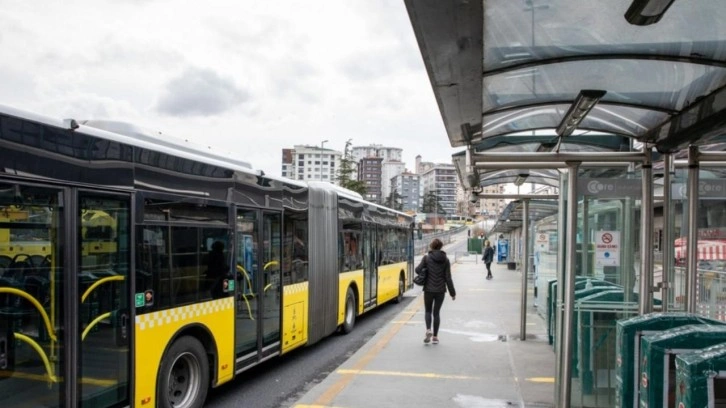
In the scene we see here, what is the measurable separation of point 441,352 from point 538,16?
6.93 meters

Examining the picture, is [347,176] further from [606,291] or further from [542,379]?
[606,291]

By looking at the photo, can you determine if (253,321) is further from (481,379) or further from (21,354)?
(21,354)

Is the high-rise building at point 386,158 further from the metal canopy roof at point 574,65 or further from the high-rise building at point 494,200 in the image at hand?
the metal canopy roof at point 574,65

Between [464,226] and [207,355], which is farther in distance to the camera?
[464,226]

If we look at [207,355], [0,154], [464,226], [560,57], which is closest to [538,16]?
[560,57]

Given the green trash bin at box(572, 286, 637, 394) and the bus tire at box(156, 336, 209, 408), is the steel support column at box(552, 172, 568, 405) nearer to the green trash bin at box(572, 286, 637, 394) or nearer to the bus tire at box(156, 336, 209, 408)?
the green trash bin at box(572, 286, 637, 394)

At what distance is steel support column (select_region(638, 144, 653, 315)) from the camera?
5.33 meters

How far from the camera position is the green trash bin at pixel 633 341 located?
414 centimetres

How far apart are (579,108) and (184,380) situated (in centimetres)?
446

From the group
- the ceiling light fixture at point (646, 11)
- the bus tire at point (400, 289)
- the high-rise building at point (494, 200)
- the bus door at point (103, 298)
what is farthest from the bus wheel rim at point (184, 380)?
the bus tire at point (400, 289)

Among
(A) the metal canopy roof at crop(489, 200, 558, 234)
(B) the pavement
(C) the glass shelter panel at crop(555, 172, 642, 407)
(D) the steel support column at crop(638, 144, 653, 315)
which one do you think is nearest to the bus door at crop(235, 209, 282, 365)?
(B) the pavement

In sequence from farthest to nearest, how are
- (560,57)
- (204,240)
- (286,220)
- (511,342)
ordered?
(511,342) < (286,220) < (204,240) < (560,57)

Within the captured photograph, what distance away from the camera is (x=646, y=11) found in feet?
9.25

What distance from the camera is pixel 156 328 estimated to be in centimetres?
549
